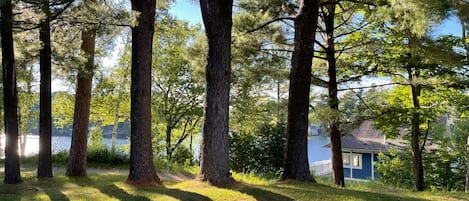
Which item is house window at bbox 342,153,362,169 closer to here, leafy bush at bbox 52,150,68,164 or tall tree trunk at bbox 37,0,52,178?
leafy bush at bbox 52,150,68,164

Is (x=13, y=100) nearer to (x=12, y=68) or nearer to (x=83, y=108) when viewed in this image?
(x=12, y=68)

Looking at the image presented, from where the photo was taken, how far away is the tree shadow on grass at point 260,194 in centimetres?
550

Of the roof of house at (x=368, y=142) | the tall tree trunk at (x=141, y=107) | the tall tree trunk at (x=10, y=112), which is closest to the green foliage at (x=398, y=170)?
the roof of house at (x=368, y=142)

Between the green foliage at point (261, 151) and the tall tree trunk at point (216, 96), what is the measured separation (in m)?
6.59

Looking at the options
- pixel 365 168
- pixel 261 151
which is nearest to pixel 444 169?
pixel 365 168

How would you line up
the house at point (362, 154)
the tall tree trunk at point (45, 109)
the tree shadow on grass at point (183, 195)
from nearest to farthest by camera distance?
the tree shadow on grass at point (183, 195)
the tall tree trunk at point (45, 109)
the house at point (362, 154)

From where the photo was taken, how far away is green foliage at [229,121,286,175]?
1275cm

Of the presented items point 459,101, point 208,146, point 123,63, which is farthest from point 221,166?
point 123,63

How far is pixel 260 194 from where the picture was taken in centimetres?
570

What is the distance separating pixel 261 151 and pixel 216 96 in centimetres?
706

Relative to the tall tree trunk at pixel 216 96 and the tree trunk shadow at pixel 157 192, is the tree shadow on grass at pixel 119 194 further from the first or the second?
the tall tree trunk at pixel 216 96

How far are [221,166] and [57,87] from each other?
1307 centimetres

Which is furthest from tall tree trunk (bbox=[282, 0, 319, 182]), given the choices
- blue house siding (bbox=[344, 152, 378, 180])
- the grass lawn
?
blue house siding (bbox=[344, 152, 378, 180])

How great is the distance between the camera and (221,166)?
20.4 ft
